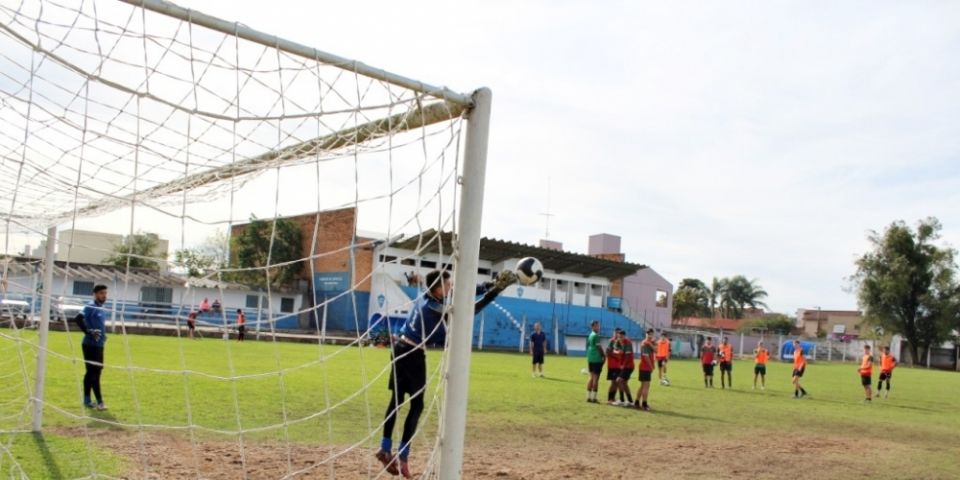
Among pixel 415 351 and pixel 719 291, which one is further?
pixel 719 291

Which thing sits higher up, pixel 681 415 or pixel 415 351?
pixel 415 351

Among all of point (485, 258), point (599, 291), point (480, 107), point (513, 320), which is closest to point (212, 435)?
point (480, 107)

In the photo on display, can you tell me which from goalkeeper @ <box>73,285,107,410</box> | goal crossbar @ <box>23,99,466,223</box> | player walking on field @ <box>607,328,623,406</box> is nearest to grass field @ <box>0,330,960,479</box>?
goalkeeper @ <box>73,285,107,410</box>

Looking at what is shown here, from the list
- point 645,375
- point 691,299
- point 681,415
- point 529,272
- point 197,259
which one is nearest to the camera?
point 529,272

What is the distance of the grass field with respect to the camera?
6648 mm

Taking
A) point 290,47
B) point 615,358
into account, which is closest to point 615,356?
point 615,358

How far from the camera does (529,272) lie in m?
5.43

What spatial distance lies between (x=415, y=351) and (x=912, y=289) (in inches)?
2530

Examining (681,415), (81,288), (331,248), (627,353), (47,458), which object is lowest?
(681,415)

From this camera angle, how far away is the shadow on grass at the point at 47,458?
5.85 m

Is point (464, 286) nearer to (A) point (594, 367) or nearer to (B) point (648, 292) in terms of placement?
(A) point (594, 367)

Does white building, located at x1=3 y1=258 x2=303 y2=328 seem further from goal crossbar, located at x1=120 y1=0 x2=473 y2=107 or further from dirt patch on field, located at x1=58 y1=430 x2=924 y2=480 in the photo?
goal crossbar, located at x1=120 y1=0 x2=473 y2=107

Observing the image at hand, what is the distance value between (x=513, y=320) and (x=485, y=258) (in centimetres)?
514

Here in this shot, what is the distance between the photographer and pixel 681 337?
2144 inches
